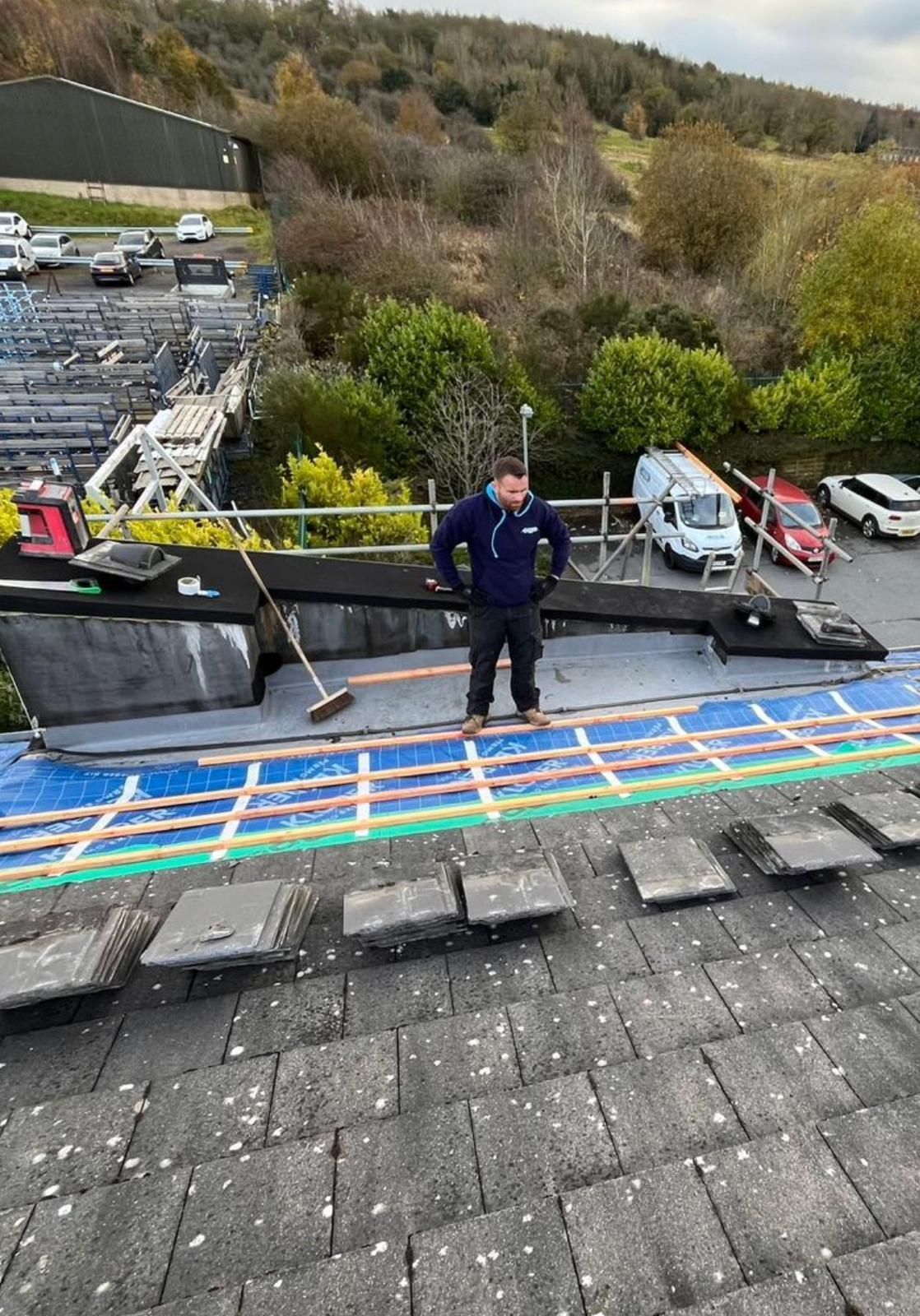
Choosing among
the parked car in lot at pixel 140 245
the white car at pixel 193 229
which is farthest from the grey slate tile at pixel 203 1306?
the white car at pixel 193 229

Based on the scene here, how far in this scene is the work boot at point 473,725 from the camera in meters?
5.16

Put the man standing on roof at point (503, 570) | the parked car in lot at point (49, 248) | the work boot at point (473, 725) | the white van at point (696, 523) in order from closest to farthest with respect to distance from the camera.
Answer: the man standing on roof at point (503, 570) < the work boot at point (473, 725) < the white van at point (696, 523) < the parked car in lot at point (49, 248)

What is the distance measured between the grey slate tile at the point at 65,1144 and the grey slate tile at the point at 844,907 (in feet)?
9.50

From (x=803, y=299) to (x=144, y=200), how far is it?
39.4 metres

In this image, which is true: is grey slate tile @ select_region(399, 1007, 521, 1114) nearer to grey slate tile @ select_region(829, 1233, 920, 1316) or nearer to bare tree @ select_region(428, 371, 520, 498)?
grey slate tile @ select_region(829, 1233, 920, 1316)

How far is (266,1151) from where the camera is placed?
2162 millimetres

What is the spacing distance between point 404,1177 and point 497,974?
33.5 inches

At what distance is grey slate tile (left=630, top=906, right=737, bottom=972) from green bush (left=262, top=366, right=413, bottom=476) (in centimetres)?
1251

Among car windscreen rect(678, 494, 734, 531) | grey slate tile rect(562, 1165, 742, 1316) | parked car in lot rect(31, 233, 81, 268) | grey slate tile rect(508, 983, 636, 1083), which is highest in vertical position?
parked car in lot rect(31, 233, 81, 268)

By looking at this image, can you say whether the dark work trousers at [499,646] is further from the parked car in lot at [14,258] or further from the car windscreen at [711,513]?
the parked car in lot at [14,258]

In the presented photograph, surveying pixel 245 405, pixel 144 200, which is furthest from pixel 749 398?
pixel 144 200

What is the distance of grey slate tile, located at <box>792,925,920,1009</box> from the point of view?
8.91ft

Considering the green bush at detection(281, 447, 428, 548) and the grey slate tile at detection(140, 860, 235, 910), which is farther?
the green bush at detection(281, 447, 428, 548)

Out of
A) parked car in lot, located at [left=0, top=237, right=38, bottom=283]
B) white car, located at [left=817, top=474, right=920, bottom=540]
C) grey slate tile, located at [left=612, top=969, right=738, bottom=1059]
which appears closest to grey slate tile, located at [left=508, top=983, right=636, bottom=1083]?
grey slate tile, located at [left=612, top=969, right=738, bottom=1059]
